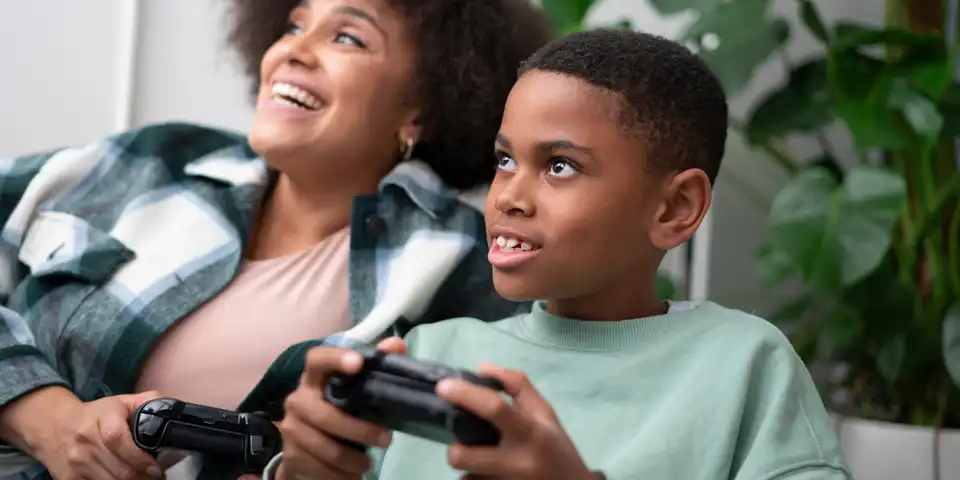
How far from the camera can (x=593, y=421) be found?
722 mm

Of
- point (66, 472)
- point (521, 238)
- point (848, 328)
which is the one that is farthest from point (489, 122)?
point (848, 328)

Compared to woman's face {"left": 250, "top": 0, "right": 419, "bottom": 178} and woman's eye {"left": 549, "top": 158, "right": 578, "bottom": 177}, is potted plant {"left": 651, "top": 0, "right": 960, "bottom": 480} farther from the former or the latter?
woman's eye {"left": 549, "top": 158, "right": 578, "bottom": 177}

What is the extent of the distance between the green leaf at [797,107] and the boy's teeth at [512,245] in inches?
38.1

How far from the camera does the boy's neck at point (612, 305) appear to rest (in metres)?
0.77

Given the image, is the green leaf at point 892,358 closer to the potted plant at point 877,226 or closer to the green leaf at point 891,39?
the potted plant at point 877,226

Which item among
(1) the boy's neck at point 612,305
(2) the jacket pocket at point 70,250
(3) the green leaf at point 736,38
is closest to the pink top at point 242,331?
(2) the jacket pocket at point 70,250

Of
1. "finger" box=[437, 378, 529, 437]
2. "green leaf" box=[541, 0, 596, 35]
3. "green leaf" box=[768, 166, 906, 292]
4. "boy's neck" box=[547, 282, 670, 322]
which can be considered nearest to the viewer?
"finger" box=[437, 378, 529, 437]

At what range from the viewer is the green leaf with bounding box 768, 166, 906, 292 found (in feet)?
4.27

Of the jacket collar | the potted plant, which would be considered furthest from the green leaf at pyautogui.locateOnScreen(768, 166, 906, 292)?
the jacket collar

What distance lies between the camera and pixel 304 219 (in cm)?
113

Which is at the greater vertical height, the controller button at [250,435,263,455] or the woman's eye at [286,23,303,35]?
the woman's eye at [286,23,303,35]

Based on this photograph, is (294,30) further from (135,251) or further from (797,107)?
(797,107)

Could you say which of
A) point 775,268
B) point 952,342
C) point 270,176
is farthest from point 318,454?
point 952,342

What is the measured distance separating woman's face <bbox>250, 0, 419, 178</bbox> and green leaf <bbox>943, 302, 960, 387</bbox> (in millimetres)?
797
